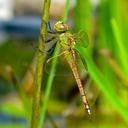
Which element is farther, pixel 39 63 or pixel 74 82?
pixel 74 82

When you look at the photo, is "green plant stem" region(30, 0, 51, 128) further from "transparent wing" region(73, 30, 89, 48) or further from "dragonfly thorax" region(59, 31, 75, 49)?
"transparent wing" region(73, 30, 89, 48)

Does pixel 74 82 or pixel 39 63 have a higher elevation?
pixel 74 82

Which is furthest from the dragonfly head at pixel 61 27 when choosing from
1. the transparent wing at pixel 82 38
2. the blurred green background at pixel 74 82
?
the blurred green background at pixel 74 82

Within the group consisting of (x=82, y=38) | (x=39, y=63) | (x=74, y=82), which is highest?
(x=74, y=82)

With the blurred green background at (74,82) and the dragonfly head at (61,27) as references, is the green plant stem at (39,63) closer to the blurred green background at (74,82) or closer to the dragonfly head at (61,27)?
the dragonfly head at (61,27)

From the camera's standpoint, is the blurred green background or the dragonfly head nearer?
the dragonfly head

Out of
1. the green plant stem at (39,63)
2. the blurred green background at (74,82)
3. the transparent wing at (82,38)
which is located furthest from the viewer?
the blurred green background at (74,82)

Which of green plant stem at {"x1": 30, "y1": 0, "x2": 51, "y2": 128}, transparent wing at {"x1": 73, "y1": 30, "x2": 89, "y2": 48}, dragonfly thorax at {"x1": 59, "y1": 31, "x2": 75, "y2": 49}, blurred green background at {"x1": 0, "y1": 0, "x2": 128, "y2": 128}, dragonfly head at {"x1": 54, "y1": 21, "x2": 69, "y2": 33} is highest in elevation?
blurred green background at {"x1": 0, "y1": 0, "x2": 128, "y2": 128}

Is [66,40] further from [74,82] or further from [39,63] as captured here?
[74,82]

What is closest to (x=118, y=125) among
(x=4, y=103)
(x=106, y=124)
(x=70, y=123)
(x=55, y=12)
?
(x=106, y=124)

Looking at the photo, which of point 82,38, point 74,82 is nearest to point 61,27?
point 82,38

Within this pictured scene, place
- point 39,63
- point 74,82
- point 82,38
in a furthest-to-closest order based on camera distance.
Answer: point 74,82 → point 82,38 → point 39,63

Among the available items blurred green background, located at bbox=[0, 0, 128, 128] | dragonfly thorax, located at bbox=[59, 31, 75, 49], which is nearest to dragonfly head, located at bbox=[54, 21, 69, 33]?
dragonfly thorax, located at bbox=[59, 31, 75, 49]
